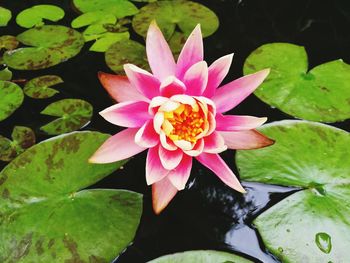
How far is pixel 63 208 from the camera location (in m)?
1.88

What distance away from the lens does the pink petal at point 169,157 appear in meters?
1.64

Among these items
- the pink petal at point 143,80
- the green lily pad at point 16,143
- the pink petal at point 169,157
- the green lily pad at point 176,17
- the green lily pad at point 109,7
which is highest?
the pink petal at point 143,80

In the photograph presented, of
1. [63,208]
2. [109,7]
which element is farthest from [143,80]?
[109,7]

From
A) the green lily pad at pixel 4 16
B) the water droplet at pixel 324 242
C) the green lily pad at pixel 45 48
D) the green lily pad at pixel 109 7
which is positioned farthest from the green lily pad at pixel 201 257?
the green lily pad at pixel 4 16

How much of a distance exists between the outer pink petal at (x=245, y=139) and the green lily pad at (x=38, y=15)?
184cm

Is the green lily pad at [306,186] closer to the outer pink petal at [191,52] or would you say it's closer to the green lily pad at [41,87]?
the outer pink petal at [191,52]

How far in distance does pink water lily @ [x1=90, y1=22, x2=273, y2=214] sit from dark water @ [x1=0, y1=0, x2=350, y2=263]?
25 centimetres

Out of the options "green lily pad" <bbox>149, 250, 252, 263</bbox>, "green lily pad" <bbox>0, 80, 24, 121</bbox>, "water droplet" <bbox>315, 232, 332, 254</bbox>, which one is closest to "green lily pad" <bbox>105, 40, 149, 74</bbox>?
"green lily pad" <bbox>0, 80, 24, 121</bbox>

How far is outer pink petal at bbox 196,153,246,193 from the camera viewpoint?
1.72 meters

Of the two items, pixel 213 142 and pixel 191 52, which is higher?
pixel 191 52

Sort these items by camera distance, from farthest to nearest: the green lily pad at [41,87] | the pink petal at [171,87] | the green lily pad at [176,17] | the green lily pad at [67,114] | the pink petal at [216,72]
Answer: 1. the green lily pad at [176,17]
2. the green lily pad at [41,87]
3. the green lily pad at [67,114]
4. the pink petal at [216,72]
5. the pink petal at [171,87]

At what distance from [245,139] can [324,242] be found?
55 centimetres

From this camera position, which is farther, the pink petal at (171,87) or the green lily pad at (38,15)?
the green lily pad at (38,15)

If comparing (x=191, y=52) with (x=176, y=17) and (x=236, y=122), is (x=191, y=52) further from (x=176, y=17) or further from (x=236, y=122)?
(x=176, y=17)
